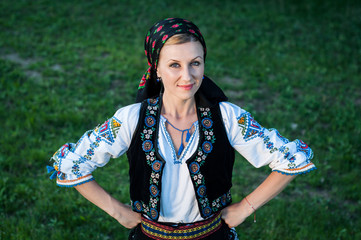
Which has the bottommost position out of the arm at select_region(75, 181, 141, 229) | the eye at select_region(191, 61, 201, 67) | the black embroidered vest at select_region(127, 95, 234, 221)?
the arm at select_region(75, 181, 141, 229)

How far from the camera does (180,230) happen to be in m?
2.50

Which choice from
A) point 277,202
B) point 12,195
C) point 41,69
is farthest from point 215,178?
point 41,69

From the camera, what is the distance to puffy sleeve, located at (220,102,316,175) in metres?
2.42

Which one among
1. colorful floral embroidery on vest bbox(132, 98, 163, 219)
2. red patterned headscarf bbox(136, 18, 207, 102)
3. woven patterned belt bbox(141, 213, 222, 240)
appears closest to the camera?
red patterned headscarf bbox(136, 18, 207, 102)

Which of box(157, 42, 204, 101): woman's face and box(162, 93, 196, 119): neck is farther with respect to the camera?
box(162, 93, 196, 119): neck

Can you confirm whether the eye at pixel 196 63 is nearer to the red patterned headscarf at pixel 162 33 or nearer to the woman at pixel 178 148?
the woman at pixel 178 148

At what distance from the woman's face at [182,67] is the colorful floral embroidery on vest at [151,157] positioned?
7.9 inches

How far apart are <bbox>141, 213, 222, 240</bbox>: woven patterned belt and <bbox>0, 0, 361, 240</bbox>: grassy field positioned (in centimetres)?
143

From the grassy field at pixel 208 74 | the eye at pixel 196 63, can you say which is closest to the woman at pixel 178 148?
the eye at pixel 196 63

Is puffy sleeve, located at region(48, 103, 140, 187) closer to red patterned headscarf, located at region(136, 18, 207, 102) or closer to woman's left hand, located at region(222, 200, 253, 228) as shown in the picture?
red patterned headscarf, located at region(136, 18, 207, 102)

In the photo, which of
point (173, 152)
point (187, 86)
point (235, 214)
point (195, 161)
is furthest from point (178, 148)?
point (235, 214)

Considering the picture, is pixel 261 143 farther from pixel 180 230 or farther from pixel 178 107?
pixel 180 230

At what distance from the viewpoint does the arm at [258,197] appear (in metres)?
2.54

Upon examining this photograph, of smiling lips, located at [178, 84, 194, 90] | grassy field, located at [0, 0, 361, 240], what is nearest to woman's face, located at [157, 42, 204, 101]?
smiling lips, located at [178, 84, 194, 90]
